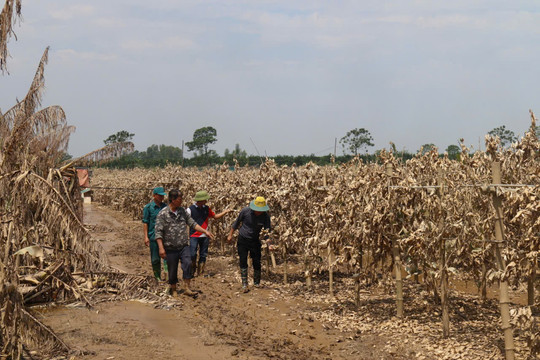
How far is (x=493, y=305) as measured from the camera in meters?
9.26

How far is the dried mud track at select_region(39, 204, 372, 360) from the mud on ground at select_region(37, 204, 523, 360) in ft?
0.04

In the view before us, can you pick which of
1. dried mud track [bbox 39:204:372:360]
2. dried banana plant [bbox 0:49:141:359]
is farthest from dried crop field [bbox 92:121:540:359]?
dried banana plant [bbox 0:49:141:359]

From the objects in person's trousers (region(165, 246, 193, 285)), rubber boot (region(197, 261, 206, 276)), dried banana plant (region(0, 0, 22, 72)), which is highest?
dried banana plant (region(0, 0, 22, 72))

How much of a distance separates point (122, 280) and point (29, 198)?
12.3ft

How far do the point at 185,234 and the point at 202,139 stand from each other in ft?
248

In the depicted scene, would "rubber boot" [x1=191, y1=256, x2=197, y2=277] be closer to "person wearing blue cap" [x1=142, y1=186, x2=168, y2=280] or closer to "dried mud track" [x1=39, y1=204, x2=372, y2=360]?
"dried mud track" [x1=39, y1=204, x2=372, y2=360]

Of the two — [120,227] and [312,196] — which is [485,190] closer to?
[312,196]

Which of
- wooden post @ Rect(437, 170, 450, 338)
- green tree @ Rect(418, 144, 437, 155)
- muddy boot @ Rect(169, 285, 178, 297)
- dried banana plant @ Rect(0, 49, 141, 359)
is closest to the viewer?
dried banana plant @ Rect(0, 49, 141, 359)

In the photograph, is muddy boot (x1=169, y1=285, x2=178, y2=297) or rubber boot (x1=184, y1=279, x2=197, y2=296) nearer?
muddy boot (x1=169, y1=285, x2=178, y2=297)

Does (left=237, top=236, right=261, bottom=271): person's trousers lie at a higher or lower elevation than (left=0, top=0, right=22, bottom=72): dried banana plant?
lower

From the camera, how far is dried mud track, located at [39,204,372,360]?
720 centimetres

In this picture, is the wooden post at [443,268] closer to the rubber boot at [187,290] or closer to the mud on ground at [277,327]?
the mud on ground at [277,327]

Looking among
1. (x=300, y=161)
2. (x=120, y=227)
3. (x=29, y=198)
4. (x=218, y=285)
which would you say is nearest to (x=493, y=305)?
(x=218, y=285)

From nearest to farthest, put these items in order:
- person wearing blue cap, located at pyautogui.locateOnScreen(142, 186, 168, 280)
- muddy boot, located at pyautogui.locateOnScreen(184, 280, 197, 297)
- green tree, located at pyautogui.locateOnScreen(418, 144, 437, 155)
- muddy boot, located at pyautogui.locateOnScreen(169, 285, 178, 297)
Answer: green tree, located at pyautogui.locateOnScreen(418, 144, 437, 155), muddy boot, located at pyautogui.locateOnScreen(169, 285, 178, 297), muddy boot, located at pyautogui.locateOnScreen(184, 280, 197, 297), person wearing blue cap, located at pyautogui.locateOnScreen(142, 186, 168, 280)
